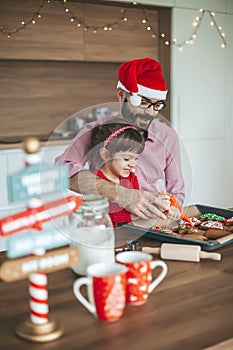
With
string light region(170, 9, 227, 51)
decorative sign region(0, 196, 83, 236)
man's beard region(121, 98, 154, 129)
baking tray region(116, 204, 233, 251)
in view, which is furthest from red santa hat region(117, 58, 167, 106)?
string light region(170, 9, 227, 51)

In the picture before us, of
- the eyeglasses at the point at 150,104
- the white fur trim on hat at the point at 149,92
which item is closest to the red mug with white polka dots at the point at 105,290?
the eyeglasses at the point at 150,104

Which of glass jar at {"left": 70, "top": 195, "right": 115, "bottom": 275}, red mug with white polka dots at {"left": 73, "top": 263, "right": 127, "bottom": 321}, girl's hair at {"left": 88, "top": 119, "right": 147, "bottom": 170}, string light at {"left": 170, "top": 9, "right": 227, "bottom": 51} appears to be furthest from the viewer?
string light at {"left": 170, "top": 9, "right": 227, "bottom": 51}

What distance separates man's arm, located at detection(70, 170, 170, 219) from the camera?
1.71 meters

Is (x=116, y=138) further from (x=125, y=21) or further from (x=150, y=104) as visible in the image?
(x=125, y=21)

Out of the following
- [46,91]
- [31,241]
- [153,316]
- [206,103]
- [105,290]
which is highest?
[31,241]

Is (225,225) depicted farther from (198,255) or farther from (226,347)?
(226,347)

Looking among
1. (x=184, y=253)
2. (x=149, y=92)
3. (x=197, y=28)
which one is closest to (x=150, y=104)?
(x=149, y=92)

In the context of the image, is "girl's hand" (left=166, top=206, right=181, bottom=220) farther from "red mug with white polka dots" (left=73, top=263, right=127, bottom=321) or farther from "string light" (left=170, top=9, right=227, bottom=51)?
"string light" (left=170, top=9, right=227, bottom=51)

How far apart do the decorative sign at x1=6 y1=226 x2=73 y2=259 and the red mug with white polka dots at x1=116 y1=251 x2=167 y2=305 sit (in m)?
0.20

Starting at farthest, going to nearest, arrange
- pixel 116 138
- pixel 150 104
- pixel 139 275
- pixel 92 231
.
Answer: pixel 150 104 → pixel 116 138 → pixel 92 231 → pixel 139 275

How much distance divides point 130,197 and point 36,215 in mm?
740

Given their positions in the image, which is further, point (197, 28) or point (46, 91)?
point (197, 28)

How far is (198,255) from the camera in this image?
61.1 inches

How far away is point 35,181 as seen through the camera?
1019 mm
